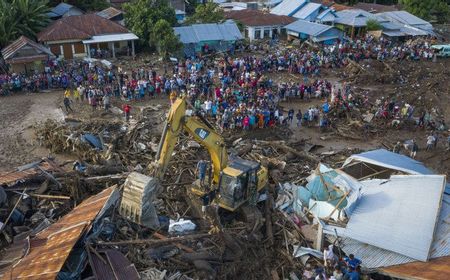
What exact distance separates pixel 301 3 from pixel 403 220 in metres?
42.2

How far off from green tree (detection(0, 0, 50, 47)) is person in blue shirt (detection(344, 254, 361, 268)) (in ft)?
100.0

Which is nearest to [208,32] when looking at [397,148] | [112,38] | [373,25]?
[112,38]

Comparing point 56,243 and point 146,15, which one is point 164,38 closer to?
point 146,15

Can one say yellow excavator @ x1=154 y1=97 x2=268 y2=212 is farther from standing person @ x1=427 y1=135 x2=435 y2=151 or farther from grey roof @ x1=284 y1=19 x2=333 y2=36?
grey roof @ x1=284 y1=19 x2=333 y2=36

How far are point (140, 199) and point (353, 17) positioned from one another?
131 feet

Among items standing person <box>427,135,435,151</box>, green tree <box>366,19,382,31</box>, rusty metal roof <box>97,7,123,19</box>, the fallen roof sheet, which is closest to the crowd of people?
standing person <box>427,135,435,151</box>

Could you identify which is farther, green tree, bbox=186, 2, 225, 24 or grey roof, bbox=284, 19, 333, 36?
grey roof, bbox=284, 19, 333, 36

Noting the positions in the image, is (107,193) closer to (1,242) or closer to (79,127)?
(1,242)

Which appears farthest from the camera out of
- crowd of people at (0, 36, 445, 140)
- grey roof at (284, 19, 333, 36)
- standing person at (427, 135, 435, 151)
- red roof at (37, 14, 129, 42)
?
grey roof at (284, 19, 333, 36)

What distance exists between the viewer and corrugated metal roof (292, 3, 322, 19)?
1934 inches

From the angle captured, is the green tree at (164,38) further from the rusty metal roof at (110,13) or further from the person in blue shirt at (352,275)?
the person in blue shirt at (352,275)

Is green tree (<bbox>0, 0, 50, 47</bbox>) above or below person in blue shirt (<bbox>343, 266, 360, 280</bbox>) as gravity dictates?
above

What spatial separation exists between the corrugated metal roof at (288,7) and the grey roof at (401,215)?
39126 mm

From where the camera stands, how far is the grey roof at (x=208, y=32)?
3806 cm
